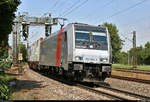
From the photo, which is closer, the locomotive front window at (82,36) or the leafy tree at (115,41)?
the locomotive front window at (82,36)

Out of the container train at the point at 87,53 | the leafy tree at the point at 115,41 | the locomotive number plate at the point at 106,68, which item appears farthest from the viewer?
the leafy tree at the point at 115,41

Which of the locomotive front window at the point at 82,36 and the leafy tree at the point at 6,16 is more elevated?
the leafy tree at the point at 6,16

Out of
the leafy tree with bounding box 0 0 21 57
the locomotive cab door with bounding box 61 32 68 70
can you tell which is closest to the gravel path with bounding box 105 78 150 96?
the locomotive cab door with bounding box 61 32 68 70

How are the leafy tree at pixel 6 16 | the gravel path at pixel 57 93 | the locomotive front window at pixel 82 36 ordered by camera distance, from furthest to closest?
the locomotive front window at pixel 82 36, the leafy tree at pixel 6 16, the gravel path at pixel 57 93

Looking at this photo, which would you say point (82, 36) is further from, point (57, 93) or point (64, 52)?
point (57, 93)

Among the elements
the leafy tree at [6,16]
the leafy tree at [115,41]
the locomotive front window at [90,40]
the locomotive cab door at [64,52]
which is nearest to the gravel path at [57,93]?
the locomotive cab door at [64,52]

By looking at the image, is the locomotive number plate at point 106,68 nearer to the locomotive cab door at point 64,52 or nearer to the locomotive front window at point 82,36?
the locomotive front window at point 82,36

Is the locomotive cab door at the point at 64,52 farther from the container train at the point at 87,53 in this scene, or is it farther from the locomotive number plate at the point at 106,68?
the locomotive number plate at the point at 106,68

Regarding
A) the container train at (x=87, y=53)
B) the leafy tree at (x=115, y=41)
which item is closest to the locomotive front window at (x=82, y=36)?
the container train at (x=87, y=53)

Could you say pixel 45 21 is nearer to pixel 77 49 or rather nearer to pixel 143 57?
pixel 77 49

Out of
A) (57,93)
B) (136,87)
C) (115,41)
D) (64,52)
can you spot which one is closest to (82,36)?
(64,52)

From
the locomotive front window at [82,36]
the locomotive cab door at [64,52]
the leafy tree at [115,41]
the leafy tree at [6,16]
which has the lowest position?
the locomotive cab door at [64,52]

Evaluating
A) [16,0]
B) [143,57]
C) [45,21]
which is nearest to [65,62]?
[16,0]

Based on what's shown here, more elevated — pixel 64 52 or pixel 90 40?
pixel 90 40
